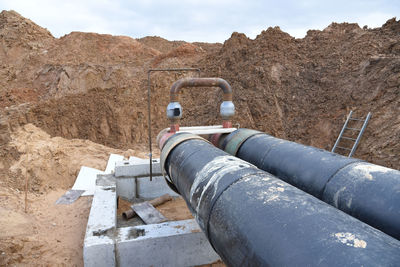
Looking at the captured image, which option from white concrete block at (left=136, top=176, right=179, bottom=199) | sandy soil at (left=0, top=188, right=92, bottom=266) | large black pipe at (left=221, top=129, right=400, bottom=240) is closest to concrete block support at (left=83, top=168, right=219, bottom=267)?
sandy soil at (left=0, top=188, right=92, bottom=266)

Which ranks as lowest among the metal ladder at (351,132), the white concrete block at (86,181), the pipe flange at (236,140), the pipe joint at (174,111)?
the white concrete block at (86,181)

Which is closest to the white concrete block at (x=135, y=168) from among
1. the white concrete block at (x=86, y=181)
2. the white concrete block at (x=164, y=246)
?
the white concrete block at (x=86, y=181)

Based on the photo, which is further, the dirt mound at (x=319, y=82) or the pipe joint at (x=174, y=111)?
the dirt mound at (x=319, y=82)

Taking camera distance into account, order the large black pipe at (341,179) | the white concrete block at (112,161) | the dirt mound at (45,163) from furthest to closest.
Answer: the white concrete block at (112,161) < the dirt mound at (45,163) < the large black pipe at (341,179)

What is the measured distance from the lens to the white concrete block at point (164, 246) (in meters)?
3.48

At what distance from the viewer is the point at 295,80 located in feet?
36.8

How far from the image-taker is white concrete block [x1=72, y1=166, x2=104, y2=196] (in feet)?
21.0

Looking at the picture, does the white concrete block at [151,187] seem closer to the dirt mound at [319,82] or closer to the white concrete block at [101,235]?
the white concrete block at [101,235]

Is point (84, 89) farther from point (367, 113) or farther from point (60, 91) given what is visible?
point (367, 113)

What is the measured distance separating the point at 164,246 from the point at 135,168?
288 cm

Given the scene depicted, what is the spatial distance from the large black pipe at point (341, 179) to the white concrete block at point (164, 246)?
1406 mm

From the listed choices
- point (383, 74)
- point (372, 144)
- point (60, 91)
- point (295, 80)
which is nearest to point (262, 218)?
point (372, 144)

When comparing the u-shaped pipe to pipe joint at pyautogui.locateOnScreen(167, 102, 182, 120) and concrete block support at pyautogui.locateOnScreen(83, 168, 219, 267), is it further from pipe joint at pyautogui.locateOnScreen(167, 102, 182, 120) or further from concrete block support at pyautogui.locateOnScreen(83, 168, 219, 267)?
concrete block support at pyautogui.locateOnScreen(83, 168, 219, 267)

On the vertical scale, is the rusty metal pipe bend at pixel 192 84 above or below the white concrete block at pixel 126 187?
above
